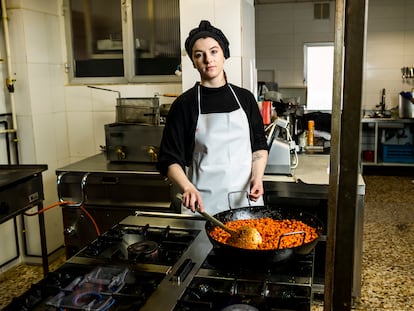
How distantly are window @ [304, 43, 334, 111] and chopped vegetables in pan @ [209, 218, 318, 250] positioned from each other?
233 inches

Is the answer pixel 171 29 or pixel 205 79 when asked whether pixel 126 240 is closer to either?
pixel 205 79

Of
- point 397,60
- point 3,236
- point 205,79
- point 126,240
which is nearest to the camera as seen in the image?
point 126,240

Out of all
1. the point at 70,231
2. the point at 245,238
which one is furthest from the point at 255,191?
the point at 70,231

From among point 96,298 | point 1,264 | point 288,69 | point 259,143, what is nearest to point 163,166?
point 259,143

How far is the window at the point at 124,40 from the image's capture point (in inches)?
134

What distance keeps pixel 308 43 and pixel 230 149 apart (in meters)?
5.32

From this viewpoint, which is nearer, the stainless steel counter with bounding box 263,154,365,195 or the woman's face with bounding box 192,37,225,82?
the woman's face with bounding box 192,37,225,82

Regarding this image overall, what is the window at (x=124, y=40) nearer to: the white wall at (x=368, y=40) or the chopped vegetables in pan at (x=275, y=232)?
the chopped vegetables in pan at (x=275, y=232)

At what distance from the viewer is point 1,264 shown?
3.29 meters

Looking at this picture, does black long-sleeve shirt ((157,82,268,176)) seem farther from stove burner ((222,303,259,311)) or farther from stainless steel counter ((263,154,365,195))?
stove burner ((222,303,259,311))

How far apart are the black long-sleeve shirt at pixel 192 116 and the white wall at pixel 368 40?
15.5 ft

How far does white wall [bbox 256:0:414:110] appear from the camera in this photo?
659 centimetres

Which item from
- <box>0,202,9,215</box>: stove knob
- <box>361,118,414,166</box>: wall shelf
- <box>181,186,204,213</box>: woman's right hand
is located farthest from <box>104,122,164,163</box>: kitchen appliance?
<box>361,118,414,166</box>: wall shelf

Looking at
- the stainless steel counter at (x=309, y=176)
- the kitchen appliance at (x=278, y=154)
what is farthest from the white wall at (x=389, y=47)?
the kitchen appliance at (x=278, y=154)
